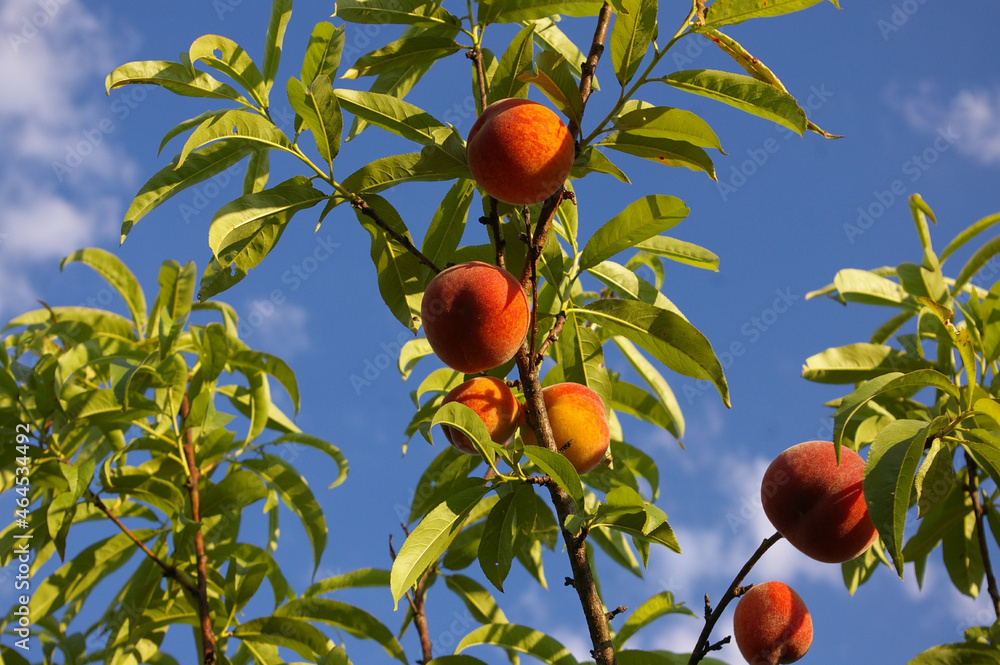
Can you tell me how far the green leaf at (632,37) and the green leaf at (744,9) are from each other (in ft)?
0.64

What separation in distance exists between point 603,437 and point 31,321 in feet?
10.1

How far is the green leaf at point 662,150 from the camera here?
72.2 inches

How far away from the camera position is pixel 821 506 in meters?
1.84

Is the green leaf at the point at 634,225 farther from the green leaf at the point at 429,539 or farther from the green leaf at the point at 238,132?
the green leaf at the point at 238,132

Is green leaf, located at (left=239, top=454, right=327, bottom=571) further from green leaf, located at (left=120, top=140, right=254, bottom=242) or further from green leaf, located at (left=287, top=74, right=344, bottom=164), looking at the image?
green leaf, located at (left=287, top=74, right=344, bottom=164)

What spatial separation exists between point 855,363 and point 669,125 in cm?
157

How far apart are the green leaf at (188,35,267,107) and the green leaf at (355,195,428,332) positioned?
65 cm

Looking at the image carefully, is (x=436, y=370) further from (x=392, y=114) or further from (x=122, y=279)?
(x=122, y=279)

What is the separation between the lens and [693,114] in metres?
1.80

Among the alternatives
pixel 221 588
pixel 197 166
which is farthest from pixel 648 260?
pixel 221 588

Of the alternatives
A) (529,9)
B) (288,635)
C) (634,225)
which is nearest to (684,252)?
(634,225)

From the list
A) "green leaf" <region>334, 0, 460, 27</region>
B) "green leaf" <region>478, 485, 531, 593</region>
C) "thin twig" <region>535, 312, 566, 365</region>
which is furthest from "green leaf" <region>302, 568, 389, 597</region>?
"green leaf" <region>334, 0, 460, 27</region>

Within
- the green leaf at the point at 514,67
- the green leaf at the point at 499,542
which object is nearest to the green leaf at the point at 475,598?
the green leaf at the point at 499,542

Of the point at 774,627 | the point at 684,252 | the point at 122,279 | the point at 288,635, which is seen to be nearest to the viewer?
the point at 774,627
